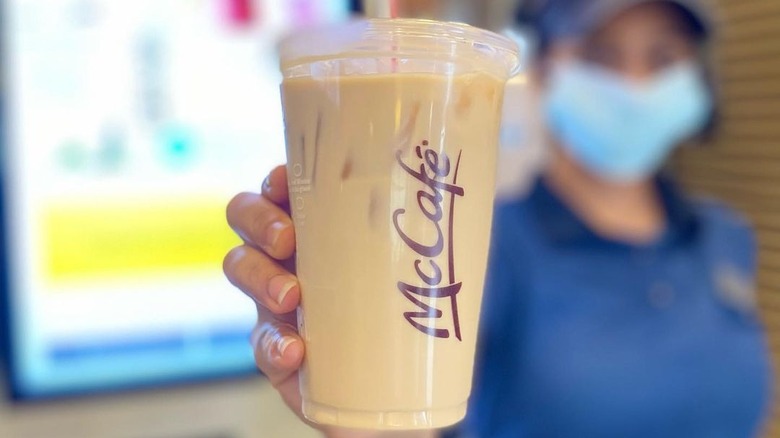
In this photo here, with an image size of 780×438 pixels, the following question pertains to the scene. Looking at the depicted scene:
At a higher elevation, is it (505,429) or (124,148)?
(124,148)

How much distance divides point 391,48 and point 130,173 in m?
1.00

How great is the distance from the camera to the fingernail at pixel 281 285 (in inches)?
22.0

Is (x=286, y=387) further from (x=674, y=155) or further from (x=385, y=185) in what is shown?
(x=674, y=155)

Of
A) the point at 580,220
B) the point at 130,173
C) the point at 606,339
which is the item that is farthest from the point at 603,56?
the point at 130,173

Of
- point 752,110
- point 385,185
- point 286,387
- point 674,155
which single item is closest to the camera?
point 385,185

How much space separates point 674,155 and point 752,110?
0.96 ft

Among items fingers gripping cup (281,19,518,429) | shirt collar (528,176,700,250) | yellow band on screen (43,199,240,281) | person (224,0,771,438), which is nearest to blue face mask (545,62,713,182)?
person (224,0,771,438)

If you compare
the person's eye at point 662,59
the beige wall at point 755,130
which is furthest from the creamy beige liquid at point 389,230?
the beige wall at point 755,130

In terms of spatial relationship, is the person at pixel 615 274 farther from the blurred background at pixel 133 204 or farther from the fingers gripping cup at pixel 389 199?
the fingers gripping cup at pixel 389 199

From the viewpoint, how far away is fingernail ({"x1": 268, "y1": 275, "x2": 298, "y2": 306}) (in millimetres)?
559

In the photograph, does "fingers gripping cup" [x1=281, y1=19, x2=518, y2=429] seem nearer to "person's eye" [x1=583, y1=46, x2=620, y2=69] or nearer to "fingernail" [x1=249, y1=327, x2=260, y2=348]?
"fingernail" [x1=249, y1=327, x2=260, y2=348]

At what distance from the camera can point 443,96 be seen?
20.5 inches

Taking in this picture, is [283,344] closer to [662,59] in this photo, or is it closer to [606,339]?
[606,339]

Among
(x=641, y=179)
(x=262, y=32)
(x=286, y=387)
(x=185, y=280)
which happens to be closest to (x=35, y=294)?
(x=185, y=280)
